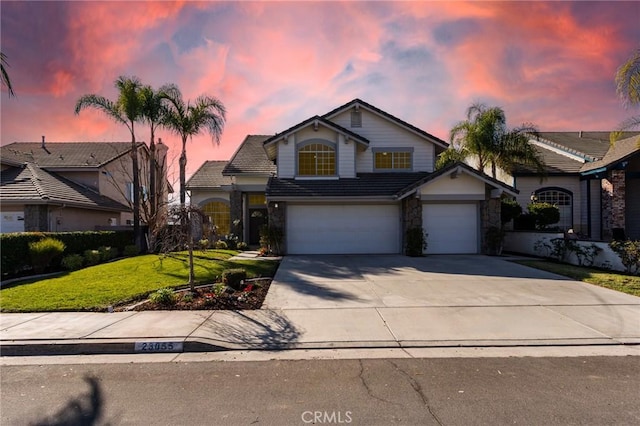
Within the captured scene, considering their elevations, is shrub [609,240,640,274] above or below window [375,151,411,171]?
below

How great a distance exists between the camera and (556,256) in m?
15.3

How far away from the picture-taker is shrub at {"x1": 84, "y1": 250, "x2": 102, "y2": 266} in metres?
15.2

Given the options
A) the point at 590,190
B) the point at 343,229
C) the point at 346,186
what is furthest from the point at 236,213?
the point at 590,190

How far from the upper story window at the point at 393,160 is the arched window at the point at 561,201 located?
849 centimetres

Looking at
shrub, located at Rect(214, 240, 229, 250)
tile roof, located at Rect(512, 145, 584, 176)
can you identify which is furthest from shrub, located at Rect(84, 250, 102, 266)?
tile roof, located at Rect(512, 145, 584, 176)

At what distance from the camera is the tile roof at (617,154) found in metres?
19.0

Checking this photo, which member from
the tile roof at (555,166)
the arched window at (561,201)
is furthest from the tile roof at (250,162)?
the arched window at (561,201)

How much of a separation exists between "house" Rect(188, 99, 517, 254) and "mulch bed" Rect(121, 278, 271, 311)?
823 centimetres

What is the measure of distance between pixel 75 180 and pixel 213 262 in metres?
14.8

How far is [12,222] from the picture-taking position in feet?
56.1

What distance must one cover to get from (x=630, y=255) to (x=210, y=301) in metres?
12.9

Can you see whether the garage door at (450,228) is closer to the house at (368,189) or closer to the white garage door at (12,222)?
the house at (368,189)

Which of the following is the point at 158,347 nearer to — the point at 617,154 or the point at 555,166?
the point at 555,166

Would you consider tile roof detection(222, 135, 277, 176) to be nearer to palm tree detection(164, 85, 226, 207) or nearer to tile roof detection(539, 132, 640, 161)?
palm tree detection(164, 85, 226, 207)
